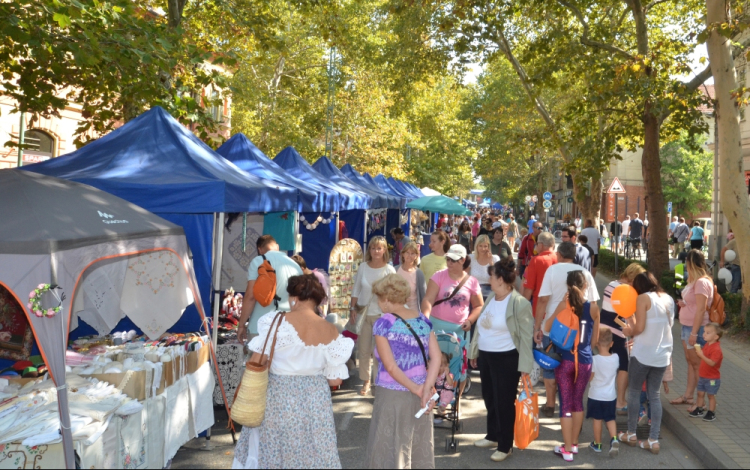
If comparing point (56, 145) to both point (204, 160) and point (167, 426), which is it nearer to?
point (204, 160)

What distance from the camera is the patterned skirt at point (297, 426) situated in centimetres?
438

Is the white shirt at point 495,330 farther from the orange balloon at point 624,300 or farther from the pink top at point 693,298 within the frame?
the pink top at point 693,298

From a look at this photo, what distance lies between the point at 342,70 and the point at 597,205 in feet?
42.2

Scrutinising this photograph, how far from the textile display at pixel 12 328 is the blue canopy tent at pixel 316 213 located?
20.8ft

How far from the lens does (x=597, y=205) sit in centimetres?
2714

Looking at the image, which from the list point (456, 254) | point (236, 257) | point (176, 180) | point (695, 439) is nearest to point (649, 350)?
point (695, 439)

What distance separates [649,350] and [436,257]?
9.77 feet

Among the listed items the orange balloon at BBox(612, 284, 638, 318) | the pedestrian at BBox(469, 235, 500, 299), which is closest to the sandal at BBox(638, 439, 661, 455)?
the orange balloon at BBox(612, 284, 638, 318)

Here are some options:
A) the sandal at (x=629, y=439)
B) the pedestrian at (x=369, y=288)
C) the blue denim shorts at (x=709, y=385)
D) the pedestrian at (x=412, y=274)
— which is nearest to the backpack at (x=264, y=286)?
the pedestrian at (x=369, y=288)

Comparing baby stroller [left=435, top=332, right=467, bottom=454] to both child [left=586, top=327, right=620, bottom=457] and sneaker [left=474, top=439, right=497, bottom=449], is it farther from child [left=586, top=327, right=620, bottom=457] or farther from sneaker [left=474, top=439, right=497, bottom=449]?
child [left=586, top=327, right=620, bottom=457]

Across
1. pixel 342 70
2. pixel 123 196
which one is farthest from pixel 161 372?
pixel 342 70

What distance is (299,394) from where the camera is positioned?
4391 millimetres

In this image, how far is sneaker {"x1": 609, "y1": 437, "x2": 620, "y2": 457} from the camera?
6.14 metres

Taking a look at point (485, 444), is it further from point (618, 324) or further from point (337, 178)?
point (337, 178)
